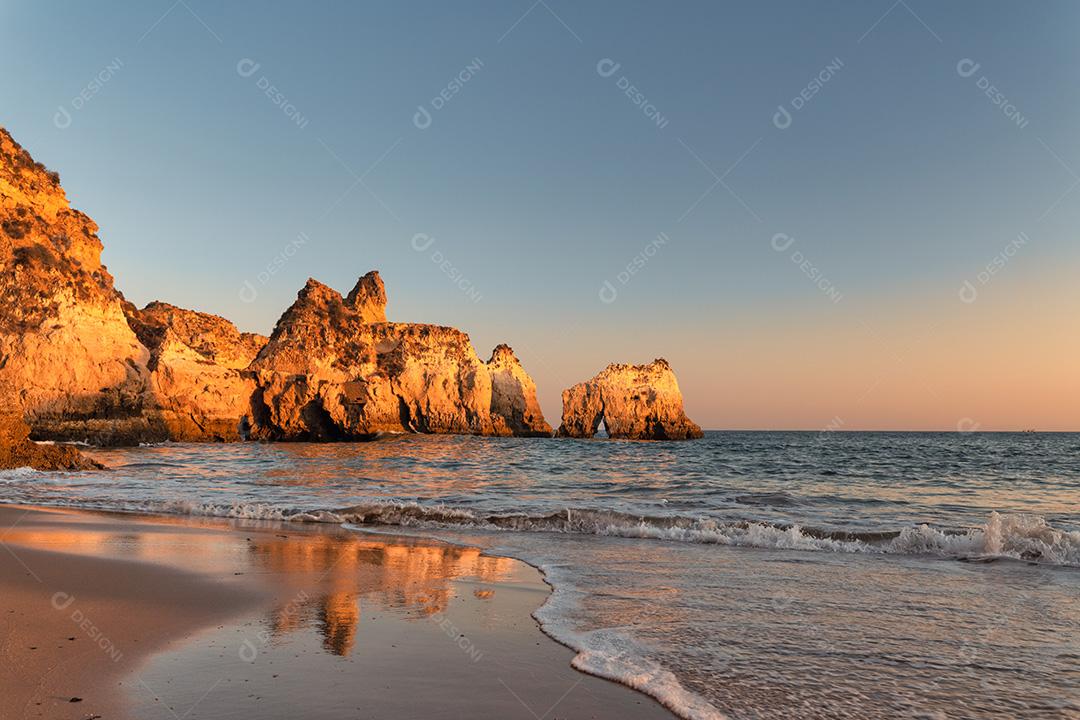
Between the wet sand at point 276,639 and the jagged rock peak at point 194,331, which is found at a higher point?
the jagged rock peak at point 194,331

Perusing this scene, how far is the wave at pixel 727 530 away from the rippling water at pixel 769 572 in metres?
0.04

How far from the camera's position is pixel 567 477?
24.7m

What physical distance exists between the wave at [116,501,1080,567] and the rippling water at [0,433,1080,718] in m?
0.04

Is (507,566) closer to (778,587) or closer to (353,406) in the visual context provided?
(778,587)

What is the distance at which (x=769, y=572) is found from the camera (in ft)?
27.2

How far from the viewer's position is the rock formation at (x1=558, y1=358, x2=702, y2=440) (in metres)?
84.3

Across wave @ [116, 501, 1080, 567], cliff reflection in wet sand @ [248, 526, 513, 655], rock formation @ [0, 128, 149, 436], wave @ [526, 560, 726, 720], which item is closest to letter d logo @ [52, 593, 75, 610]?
cliff reflection in wet sand @ [248, 526, 513, 655]

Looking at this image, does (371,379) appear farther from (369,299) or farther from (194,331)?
(194,331)

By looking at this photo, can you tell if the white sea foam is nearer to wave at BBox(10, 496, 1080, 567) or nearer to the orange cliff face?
wave at BBox(10, 496, 1080, 567)

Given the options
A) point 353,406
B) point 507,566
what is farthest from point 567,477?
point 353,406

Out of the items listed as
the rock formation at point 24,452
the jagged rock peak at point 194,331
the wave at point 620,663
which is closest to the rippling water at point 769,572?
the wave at point 620,663

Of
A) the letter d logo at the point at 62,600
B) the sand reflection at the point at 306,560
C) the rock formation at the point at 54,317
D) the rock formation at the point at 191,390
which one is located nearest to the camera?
the letter d logo at the point at 62,600

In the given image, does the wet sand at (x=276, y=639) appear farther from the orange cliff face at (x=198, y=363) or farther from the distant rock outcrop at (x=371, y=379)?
the distant rock outcrop at (x=371, y=379)

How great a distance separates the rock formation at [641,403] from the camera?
277ft
